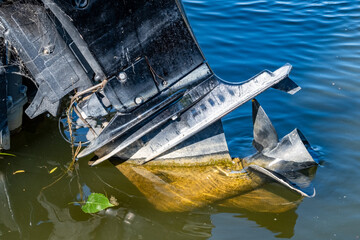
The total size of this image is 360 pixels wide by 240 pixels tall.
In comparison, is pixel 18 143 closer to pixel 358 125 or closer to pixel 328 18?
pixel 358 125

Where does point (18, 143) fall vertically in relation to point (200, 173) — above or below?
above

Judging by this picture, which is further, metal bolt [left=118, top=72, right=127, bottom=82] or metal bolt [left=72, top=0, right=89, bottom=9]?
metal bolt [left=118, top=72, right=127, bottom=82]

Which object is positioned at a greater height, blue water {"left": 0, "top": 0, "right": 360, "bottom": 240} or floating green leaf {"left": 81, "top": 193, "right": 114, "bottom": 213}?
floating green leaf {"left": 81, "top": 193, "right": 114, "bottom": 213}

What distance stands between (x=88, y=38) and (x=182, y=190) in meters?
1.75

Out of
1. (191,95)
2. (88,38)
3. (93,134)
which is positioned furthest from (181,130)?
(88,38)

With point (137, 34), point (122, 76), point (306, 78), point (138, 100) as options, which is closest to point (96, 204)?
point (138, 100)

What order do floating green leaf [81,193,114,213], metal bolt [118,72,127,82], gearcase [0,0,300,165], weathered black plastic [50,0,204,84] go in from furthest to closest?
floating green leaf [81,193,114,213]
metal bolt [118,72,127,82]
gearcase [0,0,300,165]
weathered black plastic [50,0,204,84]

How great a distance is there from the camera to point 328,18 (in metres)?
7.59

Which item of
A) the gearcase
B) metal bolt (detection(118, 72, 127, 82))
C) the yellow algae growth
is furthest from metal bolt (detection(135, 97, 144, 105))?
the yellow algae growth

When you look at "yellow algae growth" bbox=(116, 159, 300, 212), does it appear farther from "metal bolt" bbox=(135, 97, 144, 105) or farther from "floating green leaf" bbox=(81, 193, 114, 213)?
"metal bolt" bbox=(135, 97, 144, 105)

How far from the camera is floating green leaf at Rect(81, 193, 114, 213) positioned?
3643 millimetres

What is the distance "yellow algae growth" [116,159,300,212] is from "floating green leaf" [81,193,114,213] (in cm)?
49

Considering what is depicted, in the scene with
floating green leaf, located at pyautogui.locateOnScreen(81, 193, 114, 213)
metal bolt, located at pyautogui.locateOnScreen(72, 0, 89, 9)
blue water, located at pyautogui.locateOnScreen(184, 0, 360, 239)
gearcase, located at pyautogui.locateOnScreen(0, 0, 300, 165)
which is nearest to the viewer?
metal bolt, located at pyautogui.locateOnScreen(72, 0, 89, 9)

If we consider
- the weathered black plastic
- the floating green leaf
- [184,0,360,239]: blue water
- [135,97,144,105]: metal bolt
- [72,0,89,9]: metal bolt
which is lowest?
[184,0,360,239]: blue water
